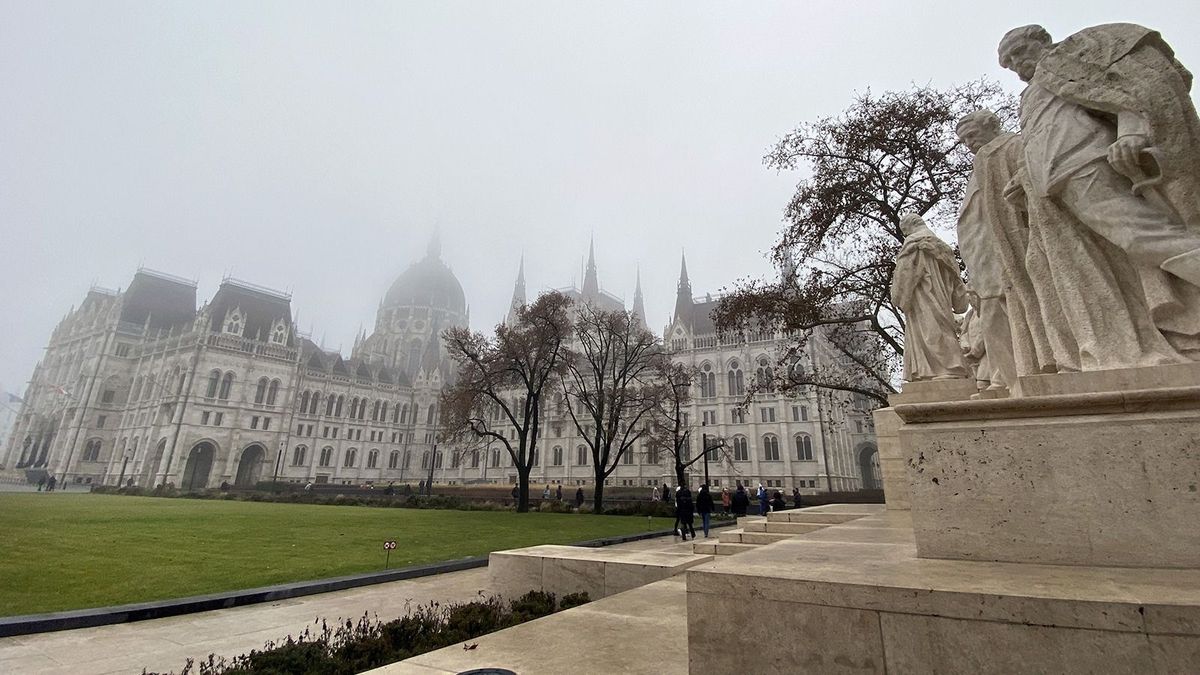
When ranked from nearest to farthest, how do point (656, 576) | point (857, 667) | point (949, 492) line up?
point (857, 667) → point (949, 492) → point (656, 576)

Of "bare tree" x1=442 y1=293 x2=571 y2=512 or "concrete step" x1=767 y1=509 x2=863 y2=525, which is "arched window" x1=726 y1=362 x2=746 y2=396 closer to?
"bare tree" x1=442 y1=293 x2=571 y2=512

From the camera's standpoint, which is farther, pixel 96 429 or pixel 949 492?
pixel 96 429

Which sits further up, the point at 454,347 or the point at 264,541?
the point at 454,347

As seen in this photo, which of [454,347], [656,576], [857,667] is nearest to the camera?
[857,667]

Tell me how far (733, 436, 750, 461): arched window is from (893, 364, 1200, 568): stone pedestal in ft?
178

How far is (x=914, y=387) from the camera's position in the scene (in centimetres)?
600

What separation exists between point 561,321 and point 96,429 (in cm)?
6855

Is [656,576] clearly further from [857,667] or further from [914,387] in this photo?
[857,667]

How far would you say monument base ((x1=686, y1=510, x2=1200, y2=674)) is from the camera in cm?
190

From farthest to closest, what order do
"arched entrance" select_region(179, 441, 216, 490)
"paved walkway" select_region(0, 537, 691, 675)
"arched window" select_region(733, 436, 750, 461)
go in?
"arched window" select_region(733, 436, 750, 461) → "arched entrance" select_region(179, 441, 216, 490) → "paved walkway" select_region(0, 537, 691, 675)

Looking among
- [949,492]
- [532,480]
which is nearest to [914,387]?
[949,492]

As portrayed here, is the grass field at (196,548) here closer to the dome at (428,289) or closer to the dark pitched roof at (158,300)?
the dark pitched roof at (158,300)

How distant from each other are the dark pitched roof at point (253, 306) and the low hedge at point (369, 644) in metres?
70.9

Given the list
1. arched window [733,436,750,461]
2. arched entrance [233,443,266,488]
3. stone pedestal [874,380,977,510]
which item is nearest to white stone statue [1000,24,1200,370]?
stone pedestal [874,380,977,510]
